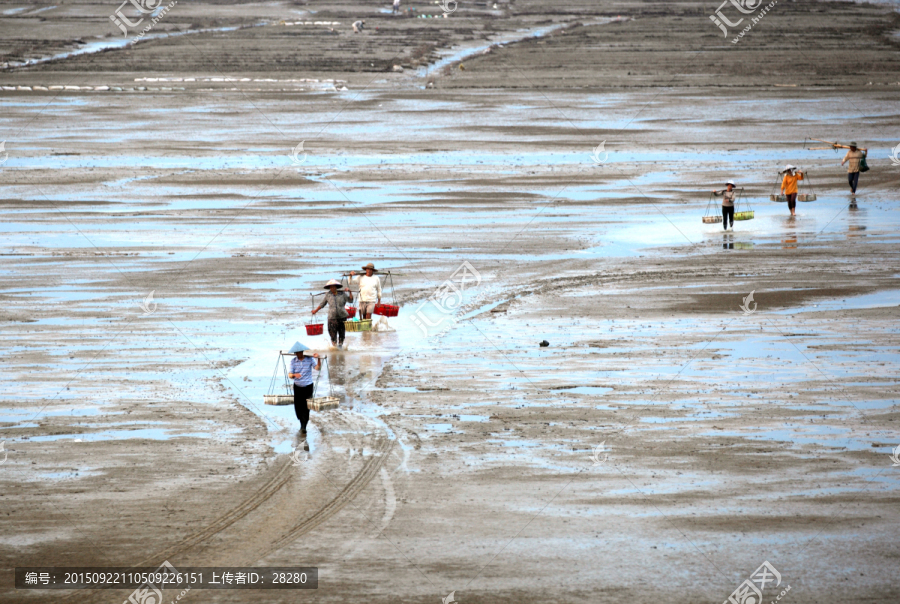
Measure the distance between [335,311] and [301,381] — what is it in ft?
14.9

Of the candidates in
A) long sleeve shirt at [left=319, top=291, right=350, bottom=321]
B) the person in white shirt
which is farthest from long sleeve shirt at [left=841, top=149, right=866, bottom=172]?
long sleeve shirt at [left=319, top=291, right=350, bottom=321]

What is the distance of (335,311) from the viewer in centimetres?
2038

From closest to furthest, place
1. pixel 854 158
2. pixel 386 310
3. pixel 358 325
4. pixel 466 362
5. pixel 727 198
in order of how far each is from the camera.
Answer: pixel 466 362 < pixel 358 325 < pixel 386 310 < pixel 727 198 < pixel 854 158

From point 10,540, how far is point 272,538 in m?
2.92

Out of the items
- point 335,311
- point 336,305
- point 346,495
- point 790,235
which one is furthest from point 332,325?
point 790,235

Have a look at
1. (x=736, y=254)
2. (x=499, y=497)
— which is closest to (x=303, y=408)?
(x=499, y=497)

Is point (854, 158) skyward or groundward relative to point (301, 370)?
skyward

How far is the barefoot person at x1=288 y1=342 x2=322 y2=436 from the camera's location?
1581cm

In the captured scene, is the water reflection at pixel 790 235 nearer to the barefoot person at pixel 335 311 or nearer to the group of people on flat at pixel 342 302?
the group of people on flat at pixel 342 302

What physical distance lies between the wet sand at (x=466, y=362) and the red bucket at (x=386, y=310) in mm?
525

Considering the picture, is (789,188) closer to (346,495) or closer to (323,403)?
(323,403)

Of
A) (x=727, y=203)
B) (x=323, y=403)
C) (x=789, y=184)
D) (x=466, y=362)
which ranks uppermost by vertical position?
(x=789, y=184)

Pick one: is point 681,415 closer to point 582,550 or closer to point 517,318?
point 582,550

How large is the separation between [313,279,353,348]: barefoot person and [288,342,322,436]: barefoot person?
415 cm
